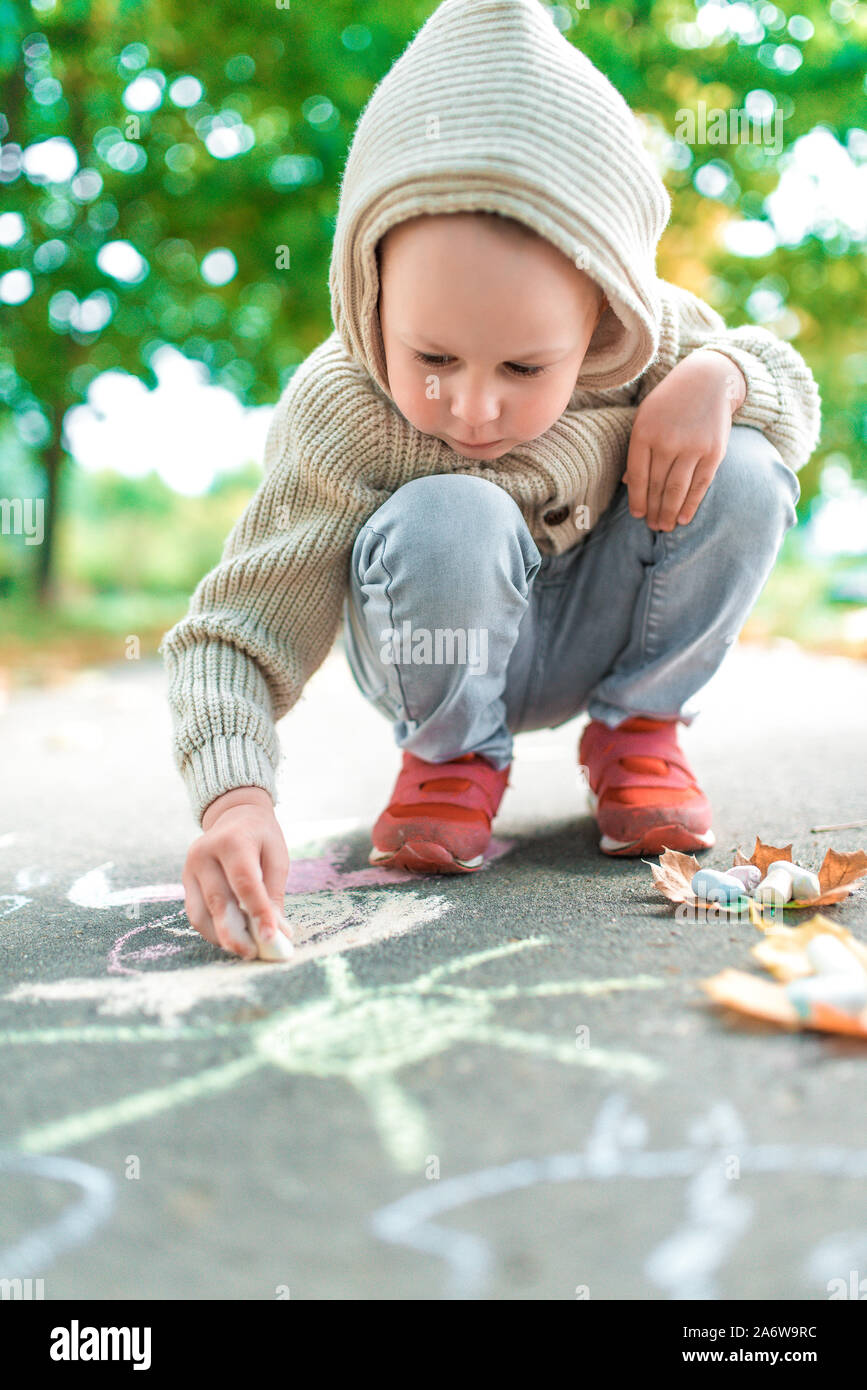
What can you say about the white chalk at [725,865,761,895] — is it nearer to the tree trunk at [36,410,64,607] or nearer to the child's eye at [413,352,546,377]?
the child's eye at [413,352,546,377]

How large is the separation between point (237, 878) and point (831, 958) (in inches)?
17.5

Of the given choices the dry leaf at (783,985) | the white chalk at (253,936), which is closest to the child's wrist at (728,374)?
the dry leaf at (783,985)

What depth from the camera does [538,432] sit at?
3.42 ft

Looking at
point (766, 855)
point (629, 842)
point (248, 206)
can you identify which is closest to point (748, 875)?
point (766, 855)

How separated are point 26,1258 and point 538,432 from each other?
30.7 inches

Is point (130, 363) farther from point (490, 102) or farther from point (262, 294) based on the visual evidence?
point (490, 102)

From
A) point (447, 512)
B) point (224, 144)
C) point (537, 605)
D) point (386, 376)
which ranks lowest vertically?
point (537, 605)

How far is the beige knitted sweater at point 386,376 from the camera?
37.1 inches

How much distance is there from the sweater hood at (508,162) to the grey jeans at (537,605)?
0.59 feet

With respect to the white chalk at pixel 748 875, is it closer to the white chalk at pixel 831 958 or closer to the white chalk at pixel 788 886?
the white chalk at pixel 788 886

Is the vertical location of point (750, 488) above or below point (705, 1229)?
above

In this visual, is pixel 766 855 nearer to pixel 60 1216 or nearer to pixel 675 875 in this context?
pixel 675 875

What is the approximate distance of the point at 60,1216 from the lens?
57 cm

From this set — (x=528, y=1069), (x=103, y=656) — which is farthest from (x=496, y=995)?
(x=103, y=656)
